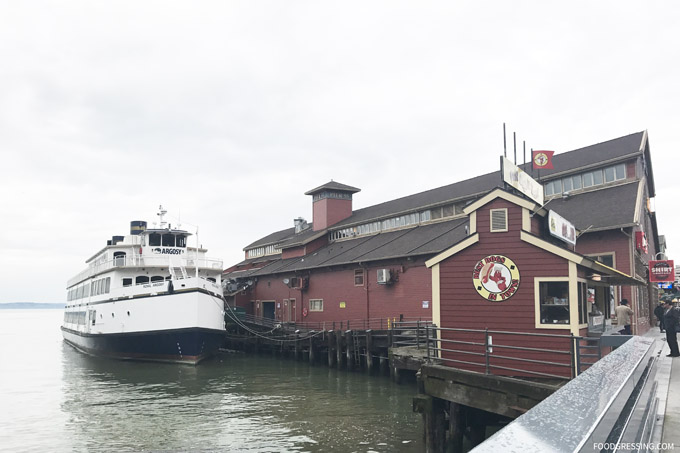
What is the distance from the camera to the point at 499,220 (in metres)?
16.1

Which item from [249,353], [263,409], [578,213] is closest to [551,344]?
[263,409]

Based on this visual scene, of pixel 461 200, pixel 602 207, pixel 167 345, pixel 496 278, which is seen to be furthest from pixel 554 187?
pixel 167 345

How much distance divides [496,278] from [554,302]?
5.47 feet

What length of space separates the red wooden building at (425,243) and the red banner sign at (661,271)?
0.82 m

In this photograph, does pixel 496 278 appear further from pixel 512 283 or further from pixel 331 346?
pixel 331 346

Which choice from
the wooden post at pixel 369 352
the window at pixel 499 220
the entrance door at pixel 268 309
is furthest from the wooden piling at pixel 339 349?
the entrance door at pixel 268 309

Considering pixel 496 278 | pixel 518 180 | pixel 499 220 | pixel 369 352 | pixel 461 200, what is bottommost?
pixel 369 352

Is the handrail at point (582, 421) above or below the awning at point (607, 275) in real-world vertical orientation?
below

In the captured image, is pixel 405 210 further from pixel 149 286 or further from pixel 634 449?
pixel 634 449

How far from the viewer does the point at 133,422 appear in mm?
17422

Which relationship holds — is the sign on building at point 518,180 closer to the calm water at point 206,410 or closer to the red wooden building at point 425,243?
the red wooden building at point 425,243

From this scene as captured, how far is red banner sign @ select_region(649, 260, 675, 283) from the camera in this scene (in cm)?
3002

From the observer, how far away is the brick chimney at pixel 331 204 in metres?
51.3

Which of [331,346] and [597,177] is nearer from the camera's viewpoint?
[597,177]
